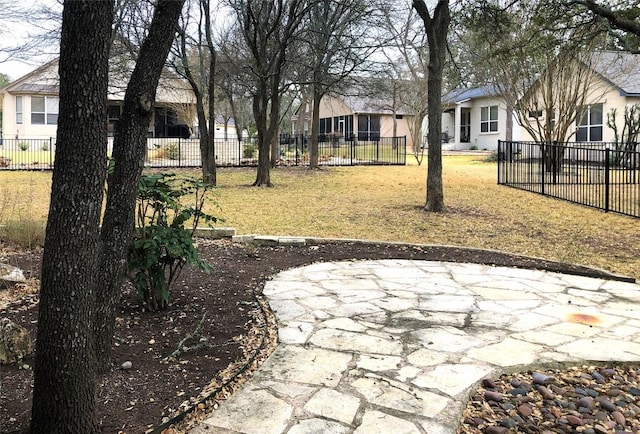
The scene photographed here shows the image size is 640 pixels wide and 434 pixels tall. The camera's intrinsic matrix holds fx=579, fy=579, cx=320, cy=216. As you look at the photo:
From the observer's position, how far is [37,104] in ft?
109

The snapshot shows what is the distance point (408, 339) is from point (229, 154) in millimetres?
24300

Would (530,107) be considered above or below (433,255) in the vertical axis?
above

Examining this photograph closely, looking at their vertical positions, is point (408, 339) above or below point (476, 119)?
below

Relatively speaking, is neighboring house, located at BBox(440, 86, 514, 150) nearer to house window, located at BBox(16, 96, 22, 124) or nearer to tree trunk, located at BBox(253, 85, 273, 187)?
tree trunk, located at BBox(253, 85, 273, 187)

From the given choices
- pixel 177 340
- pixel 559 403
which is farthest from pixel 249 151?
pixel 559 403

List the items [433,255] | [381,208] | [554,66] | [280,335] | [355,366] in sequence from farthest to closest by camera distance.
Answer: [554,66]
[381,208]
[433,255]
[280,335]
[355,366]

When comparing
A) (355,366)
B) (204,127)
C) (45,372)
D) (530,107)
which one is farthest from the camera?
(530,107)

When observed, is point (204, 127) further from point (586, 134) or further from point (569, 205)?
point (586, 134)

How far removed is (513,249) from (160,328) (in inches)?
202

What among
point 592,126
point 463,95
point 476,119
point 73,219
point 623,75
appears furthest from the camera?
point 463,95

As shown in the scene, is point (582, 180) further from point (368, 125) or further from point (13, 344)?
point (368, 125)

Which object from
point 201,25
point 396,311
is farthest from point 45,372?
point 201,25

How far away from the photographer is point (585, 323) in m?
4.44

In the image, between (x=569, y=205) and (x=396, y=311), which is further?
(x=569, y=205)
